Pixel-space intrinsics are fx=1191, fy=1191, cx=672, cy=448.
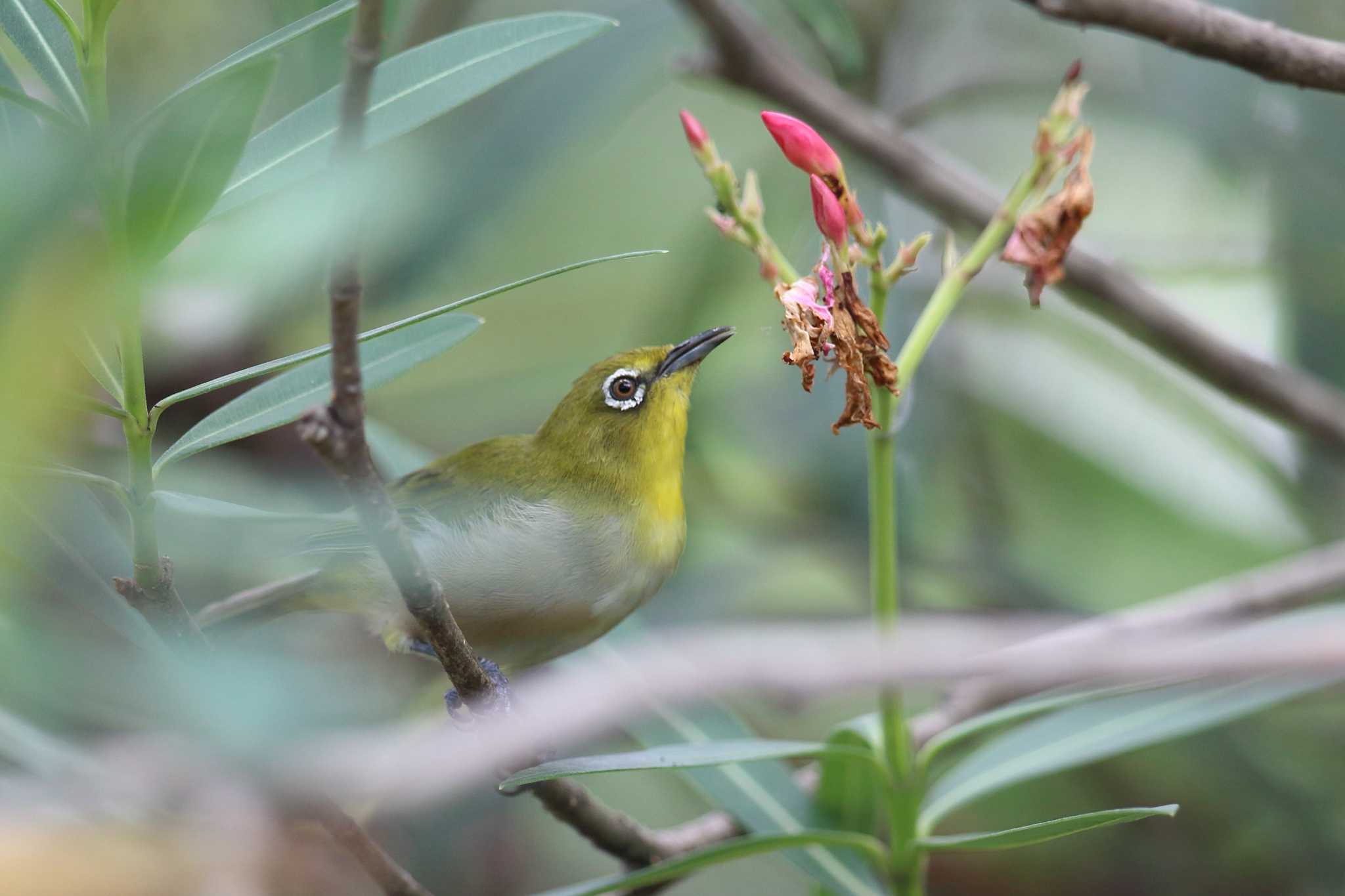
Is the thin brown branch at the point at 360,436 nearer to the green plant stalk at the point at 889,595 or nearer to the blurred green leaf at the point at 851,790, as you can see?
the green plant stalk at the point at 889,595

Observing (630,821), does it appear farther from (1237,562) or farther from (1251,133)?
(1251,133)

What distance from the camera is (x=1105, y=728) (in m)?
1.96

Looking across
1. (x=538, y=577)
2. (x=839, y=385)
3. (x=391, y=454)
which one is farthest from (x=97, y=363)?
(x=839, y=385)

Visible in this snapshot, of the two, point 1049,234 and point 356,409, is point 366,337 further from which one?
point 1049,234

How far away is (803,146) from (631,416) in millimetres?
1020

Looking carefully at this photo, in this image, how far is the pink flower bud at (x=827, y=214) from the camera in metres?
1.21

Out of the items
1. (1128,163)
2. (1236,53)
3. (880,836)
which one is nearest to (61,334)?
(1236,53)

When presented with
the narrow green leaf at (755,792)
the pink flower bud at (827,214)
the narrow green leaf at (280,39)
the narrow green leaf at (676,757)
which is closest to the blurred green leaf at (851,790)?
the narrow green leaf at (755,792)

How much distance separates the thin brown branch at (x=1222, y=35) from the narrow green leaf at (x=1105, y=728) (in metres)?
0.80

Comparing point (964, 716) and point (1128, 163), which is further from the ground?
point (1128, 163)

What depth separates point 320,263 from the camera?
2.47m

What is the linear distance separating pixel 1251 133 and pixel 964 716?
6.25 feet

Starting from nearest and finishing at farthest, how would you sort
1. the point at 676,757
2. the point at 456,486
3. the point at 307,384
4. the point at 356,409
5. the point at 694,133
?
the point at 356,409 → the point at 307,384 → the point at 694,133 → the point at 676,757 → the point at 456,486

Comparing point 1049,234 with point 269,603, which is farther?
point 269,603
